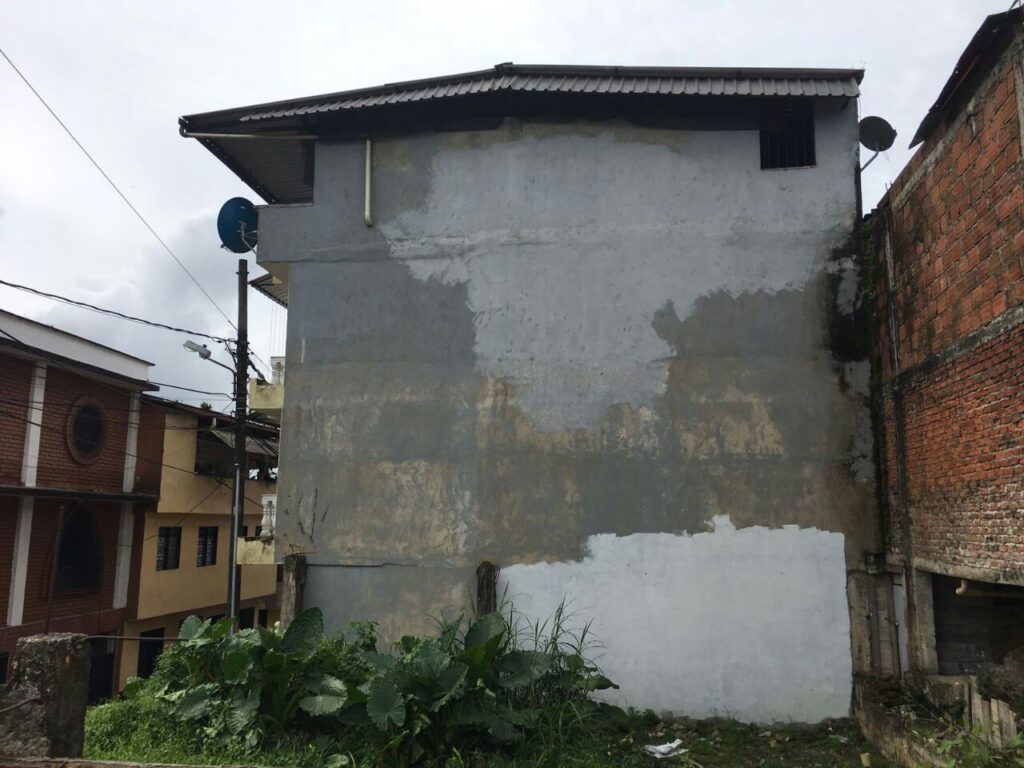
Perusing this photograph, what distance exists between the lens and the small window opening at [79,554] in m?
15.9

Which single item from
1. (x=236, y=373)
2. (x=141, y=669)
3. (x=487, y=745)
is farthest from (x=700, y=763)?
(x=141, y=669)

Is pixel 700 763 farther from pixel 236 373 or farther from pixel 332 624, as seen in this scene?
pixel 236 373

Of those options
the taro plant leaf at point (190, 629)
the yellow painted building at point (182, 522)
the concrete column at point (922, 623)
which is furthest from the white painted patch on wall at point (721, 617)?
the yellow painted building at point (182, 522)

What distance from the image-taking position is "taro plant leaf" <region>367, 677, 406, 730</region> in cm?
626

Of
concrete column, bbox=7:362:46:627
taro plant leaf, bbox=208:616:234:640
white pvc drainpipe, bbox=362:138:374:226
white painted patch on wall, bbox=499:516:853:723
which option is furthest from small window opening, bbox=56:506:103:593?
white painted patch on wall, bbox=499:516:853:723

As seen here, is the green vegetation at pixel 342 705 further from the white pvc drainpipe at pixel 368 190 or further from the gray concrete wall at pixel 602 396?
the white pvc drainpipe at pixel 368 190

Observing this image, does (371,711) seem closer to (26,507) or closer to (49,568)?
(26,507)

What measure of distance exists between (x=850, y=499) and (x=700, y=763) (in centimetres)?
353

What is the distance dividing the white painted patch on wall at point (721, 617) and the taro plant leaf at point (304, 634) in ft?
8.85

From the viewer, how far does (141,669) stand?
18109 millimetres

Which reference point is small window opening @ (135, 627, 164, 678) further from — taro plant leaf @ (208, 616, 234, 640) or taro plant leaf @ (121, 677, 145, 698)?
taro plant leaf @ (208, 616, 234, 640)

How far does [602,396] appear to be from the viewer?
9.37m

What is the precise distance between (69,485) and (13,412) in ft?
6.92

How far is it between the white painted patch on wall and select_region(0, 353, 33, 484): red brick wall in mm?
11387
